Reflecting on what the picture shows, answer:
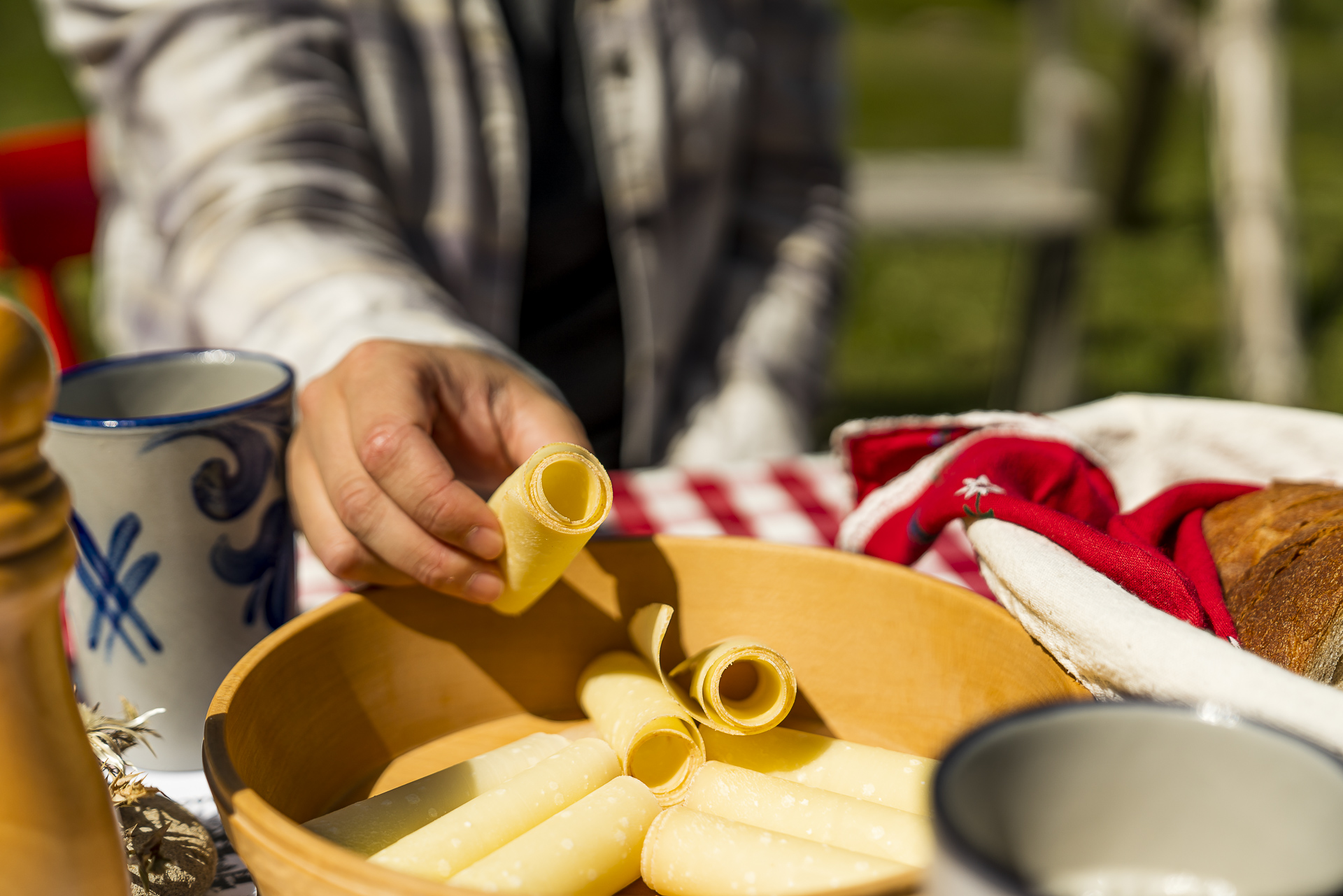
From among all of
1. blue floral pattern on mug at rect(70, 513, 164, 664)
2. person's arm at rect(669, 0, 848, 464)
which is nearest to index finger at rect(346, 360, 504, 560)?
blue floral pattern on mug at rect(70, 513, 164, 664)

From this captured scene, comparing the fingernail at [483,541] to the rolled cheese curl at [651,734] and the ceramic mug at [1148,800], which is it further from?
the ceramic mug at [1148,800]

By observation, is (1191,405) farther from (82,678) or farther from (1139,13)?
(1139,13)

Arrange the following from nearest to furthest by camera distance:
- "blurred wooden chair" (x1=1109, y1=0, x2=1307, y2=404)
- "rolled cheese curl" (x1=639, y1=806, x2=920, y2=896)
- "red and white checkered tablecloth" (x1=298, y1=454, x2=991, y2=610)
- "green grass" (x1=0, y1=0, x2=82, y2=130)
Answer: "rolled cheese curl" (x1=639, y1=806, x2=920, y2=896) → "red and white checkered tablecloth" (x1=298, y1=454, x2=991, y2=610) → "blurred wooden chair" (x1=1109, y1=0, x2=1307, y2=404) → "green grass" (x1=0, y1=0, x2=82, y2=130)

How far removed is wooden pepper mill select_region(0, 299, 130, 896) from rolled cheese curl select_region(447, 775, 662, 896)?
0.35ft

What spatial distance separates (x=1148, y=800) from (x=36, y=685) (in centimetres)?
25

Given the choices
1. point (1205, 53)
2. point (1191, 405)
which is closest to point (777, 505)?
point (1191, 405)

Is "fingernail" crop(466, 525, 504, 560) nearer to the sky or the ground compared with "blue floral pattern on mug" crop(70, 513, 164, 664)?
nearer to the sky

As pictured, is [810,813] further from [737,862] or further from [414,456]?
[414,456]

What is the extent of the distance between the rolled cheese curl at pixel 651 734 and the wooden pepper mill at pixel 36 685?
0.61ft

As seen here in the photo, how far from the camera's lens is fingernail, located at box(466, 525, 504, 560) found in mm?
429

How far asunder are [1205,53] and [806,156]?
1465mm

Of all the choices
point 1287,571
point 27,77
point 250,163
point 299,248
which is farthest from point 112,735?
point 27,77

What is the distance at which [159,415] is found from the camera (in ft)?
1.62

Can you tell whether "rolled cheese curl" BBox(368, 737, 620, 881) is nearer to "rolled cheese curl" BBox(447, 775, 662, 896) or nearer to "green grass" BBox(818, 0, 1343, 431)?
"rolled cheese curl" BBox(447, 775, 662, 896)
